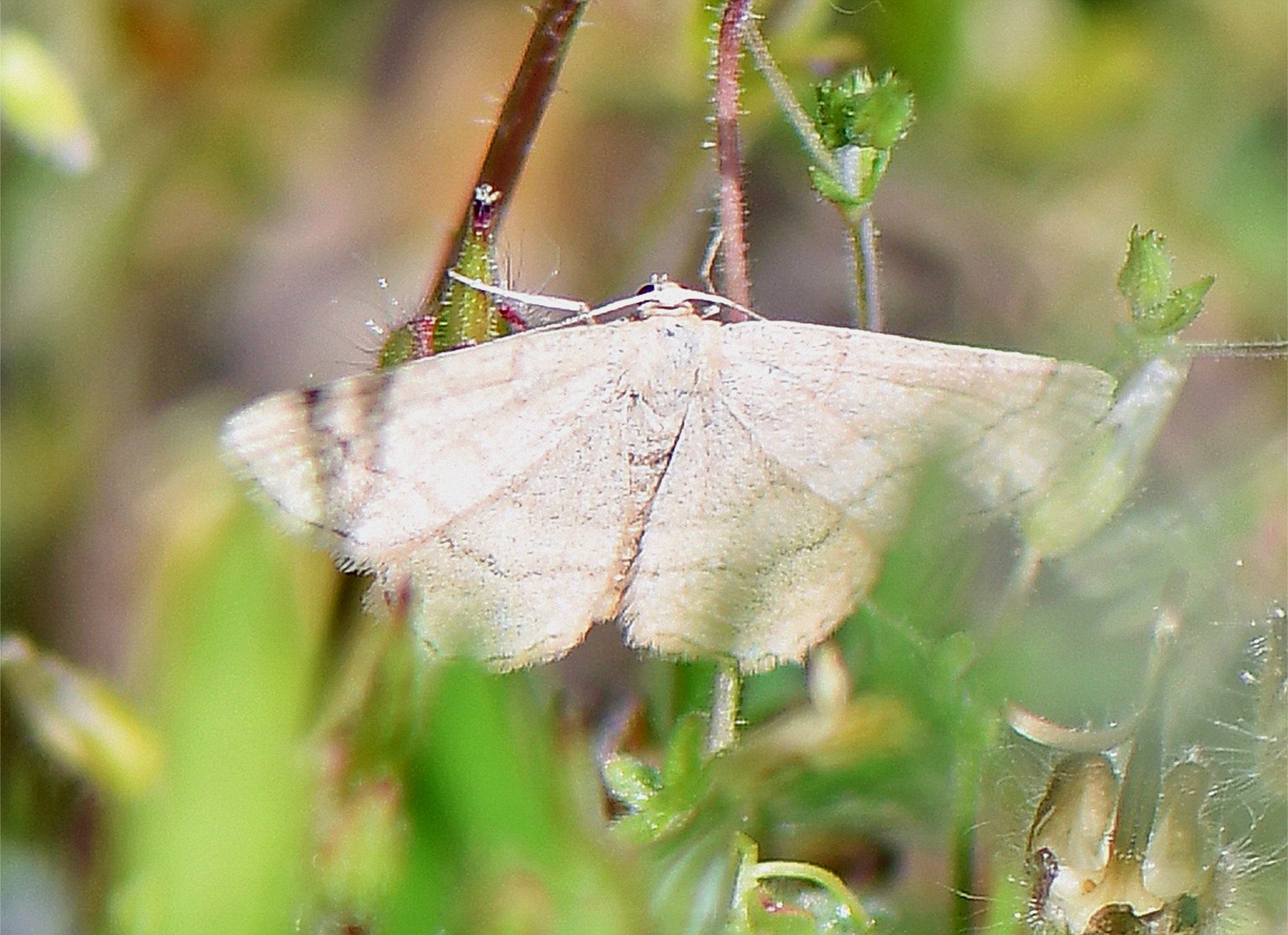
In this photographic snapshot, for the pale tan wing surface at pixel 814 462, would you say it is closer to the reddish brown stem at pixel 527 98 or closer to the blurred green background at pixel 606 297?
the blurred green background at pixel 606 297

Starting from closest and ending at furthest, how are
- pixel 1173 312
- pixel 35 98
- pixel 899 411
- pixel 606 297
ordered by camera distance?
pixel 1173 312 < pixel 899 411 < pixel 35 98 < pixel 606 297

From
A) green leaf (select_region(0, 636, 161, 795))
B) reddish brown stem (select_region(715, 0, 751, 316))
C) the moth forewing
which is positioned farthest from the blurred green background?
reddish brown stem (select_region(715, 0, 751, 316))

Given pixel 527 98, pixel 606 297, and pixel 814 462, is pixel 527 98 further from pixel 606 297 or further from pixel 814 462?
pixel 606 297

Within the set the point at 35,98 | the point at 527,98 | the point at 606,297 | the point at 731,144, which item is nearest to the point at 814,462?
the point at 731,144

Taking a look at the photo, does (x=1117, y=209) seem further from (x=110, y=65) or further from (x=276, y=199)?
(x=110, y=65)

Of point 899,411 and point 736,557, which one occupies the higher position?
point 899,411

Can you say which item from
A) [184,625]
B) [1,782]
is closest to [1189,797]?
[184,625]

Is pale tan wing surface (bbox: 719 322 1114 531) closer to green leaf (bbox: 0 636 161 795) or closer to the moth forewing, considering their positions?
the moth forewing

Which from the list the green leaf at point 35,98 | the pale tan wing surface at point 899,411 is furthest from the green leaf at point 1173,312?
the green leaf at point 35,98
